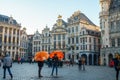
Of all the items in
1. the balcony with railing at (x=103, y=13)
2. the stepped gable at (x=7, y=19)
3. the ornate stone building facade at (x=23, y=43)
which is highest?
the stepped gable at (x=7, y=19)

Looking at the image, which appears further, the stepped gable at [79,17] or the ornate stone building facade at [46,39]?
the ornate stone building facade at [46,39]

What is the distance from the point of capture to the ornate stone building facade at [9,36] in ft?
277

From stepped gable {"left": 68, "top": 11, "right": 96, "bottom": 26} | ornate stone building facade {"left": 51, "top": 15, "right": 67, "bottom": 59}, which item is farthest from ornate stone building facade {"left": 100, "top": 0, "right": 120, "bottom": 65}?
ornate stone building facade {"left": 51, "top": 15, "right": 67, "bottom": 59}

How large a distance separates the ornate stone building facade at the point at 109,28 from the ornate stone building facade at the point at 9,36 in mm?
34355

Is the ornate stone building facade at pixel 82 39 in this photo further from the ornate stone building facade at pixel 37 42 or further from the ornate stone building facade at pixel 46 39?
the ornate stone building facade at pixel 37 42

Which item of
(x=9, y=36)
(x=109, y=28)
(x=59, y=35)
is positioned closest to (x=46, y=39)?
(x=59, y=35)

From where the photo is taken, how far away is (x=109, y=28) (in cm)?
6569

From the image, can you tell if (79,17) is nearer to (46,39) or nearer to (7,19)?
(46,39)

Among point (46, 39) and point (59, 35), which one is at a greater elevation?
point (59, 35)

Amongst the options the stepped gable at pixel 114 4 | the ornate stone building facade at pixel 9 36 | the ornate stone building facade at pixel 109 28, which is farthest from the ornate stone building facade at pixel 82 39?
the ornate stone building facade at pixel 9 36

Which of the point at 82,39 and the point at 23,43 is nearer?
the point at 82,39

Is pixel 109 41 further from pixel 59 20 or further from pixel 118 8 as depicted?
pixel 59 20

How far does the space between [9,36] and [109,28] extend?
123 ft

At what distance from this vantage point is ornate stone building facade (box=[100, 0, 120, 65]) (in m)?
63.2
